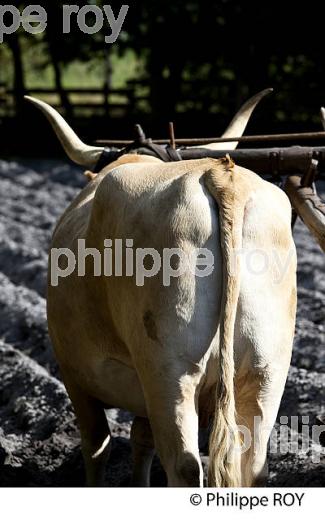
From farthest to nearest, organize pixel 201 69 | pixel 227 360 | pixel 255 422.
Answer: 1. pixel 201 69
2. pixel 255 422
3. pixel 227 360

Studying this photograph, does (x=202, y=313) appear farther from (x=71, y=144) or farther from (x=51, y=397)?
(x=51, y=397)

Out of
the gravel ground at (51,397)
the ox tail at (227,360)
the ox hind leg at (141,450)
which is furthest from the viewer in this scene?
the gravel ground at (51,397)

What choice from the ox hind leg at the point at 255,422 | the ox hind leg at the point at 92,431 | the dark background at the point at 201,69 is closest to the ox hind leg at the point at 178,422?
the ox hind leg at the point at 255,422

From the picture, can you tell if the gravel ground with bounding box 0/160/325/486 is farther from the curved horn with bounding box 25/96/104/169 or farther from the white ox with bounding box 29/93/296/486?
the curved horn with bounding box 25/96/104/169

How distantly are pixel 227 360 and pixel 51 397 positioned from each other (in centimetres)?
297

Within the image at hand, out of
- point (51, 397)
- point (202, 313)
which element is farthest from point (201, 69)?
point (202, 313)

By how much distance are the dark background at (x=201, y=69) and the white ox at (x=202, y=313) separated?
1684 cm

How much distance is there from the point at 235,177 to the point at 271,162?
4.85 feet

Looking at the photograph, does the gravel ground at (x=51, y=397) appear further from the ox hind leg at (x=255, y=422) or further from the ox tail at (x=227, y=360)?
the ox tail at (x=227, y=360)

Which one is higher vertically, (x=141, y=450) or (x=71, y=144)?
(x=71, y=144)

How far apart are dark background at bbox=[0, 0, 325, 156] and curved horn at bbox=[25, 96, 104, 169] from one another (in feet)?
49.8

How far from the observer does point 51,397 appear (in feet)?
20.7

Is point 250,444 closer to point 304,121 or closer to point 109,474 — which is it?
point 109,474

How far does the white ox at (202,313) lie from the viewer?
359cm
